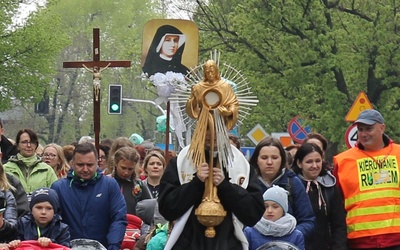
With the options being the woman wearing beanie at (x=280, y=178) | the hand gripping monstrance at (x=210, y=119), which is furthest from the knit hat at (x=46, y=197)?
the hand gripping monstrance at (x=210, y=119)

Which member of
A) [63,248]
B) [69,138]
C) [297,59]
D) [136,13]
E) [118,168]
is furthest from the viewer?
[136,13]

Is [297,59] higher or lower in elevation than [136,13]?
lower

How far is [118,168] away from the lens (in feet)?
41.0

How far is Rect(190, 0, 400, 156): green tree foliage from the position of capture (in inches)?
1173

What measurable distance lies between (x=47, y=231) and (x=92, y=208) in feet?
1.76

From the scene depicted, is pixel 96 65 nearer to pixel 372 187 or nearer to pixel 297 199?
pixel 297 199

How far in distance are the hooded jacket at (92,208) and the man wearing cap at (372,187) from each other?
6.44ft

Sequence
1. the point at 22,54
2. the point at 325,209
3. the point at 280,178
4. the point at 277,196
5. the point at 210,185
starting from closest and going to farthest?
the point at 210,185 < the point at 277,196 < the point at 280,178 < the point at 325,209 < the point at 22,54

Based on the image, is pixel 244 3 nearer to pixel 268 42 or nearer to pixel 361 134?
pixel 268 42

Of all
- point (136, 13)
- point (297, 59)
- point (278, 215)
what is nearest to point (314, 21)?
point (297, 59)

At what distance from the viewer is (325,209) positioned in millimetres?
10742

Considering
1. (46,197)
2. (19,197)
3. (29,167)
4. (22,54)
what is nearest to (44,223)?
(46,197)

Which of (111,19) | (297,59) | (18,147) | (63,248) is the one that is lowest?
(63,248)

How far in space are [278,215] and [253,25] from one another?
21.5 m
